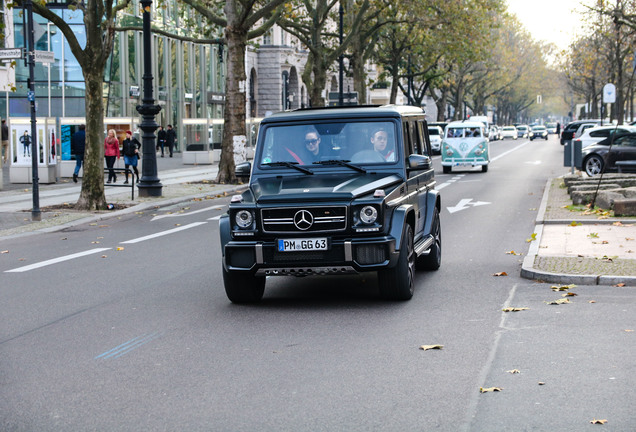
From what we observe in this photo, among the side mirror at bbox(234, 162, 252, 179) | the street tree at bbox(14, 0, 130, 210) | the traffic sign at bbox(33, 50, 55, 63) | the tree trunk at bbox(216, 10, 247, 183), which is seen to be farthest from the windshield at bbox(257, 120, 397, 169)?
the tree trunk at bbox(216, 10, 247, 183)

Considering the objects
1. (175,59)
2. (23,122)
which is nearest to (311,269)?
(23,122)

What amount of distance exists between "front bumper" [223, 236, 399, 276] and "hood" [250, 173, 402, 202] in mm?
403

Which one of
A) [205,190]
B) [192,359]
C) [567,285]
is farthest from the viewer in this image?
[205,190]

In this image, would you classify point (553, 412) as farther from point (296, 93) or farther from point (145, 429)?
point (296, 93)

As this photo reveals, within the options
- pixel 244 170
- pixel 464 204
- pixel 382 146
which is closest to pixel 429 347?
pixel 382 146

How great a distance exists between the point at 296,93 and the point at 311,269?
67.8 m

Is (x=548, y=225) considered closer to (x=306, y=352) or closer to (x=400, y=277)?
(x=400, y=277)

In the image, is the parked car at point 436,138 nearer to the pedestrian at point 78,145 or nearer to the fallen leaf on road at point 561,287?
the pedestrian at point 78,145

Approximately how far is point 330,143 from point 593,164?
21.7 meters

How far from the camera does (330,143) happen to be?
1016 centimetres

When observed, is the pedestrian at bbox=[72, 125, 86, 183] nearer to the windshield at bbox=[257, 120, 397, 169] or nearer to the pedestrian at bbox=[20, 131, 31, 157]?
the pedestrian at bbox=[20, 131, 31, 157]

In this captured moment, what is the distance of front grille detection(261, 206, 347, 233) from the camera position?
8.91 metres

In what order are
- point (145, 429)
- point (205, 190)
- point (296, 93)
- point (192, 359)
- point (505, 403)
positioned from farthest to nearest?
point (296, 93) → point (205, 190) → point (192, 359) → point (505, 403) → point (145, 429)

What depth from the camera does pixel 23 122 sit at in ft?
95.9
